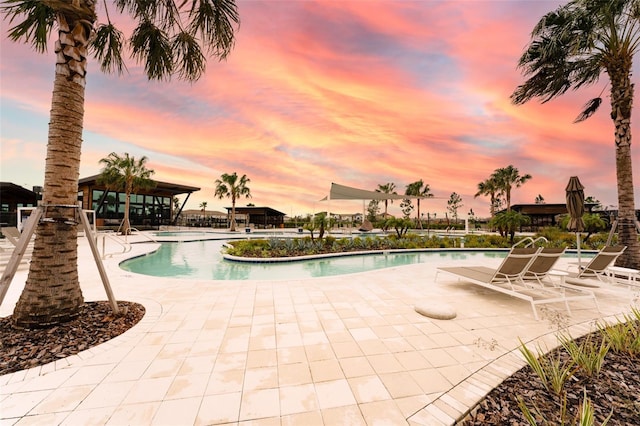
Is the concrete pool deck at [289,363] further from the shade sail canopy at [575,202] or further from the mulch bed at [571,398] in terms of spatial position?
the shade sail canopy at [575,202]

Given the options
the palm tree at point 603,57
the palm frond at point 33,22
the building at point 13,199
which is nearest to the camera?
the palm frond at point 33,22

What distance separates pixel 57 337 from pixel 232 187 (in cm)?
2950

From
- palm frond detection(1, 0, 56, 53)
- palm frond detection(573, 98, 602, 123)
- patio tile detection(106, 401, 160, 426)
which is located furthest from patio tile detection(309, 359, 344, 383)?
palm frond detection(573, 98, 602, 123)

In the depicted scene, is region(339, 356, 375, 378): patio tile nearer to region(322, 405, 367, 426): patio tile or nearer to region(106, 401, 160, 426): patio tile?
region(322, 405, 367, 426): patio tile

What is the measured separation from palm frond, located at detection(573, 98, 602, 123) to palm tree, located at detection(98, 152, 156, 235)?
A: 84.6 ft

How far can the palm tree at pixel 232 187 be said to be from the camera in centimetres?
3064

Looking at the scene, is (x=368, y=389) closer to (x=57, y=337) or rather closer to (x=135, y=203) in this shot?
(x=57, y=337)

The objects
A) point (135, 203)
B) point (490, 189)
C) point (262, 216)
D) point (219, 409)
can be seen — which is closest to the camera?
point (219, 409)

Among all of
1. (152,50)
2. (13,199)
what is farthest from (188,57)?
(13,199)

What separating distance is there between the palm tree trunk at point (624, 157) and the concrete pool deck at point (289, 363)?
3.66m

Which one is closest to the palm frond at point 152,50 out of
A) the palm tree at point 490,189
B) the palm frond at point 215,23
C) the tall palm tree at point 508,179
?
the palm frond at point 215,23

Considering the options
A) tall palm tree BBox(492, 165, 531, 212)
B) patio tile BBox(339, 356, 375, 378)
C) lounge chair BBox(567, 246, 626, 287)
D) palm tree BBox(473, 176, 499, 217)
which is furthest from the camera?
palm tree BBox(473, 176, 499, 217)

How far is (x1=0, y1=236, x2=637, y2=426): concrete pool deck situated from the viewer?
188 centimetres

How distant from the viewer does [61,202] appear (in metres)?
3.17
